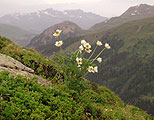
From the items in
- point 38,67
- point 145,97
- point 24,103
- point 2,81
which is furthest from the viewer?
point 145,97

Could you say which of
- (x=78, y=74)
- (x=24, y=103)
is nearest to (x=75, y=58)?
(x=78, y=74)

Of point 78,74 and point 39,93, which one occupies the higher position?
point 78,74

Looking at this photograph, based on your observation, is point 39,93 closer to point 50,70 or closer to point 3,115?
point 3,115

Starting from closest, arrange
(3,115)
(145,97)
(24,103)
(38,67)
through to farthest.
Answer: (3,115)
(24,103)
(38,67)
(145,97)

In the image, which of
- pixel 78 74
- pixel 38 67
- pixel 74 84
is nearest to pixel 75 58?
pixel 78 74

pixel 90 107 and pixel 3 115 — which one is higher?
pixel 3 115

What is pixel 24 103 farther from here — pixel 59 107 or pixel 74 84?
pixel 74 84

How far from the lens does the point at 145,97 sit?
191m

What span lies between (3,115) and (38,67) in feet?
20.5

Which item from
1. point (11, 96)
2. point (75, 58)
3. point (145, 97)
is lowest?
point (145, 97)

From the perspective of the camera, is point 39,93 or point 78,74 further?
point 78,74

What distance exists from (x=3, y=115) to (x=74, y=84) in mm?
3695

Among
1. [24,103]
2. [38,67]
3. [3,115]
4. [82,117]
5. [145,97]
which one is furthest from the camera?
[145,97]

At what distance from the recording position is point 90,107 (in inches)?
285
